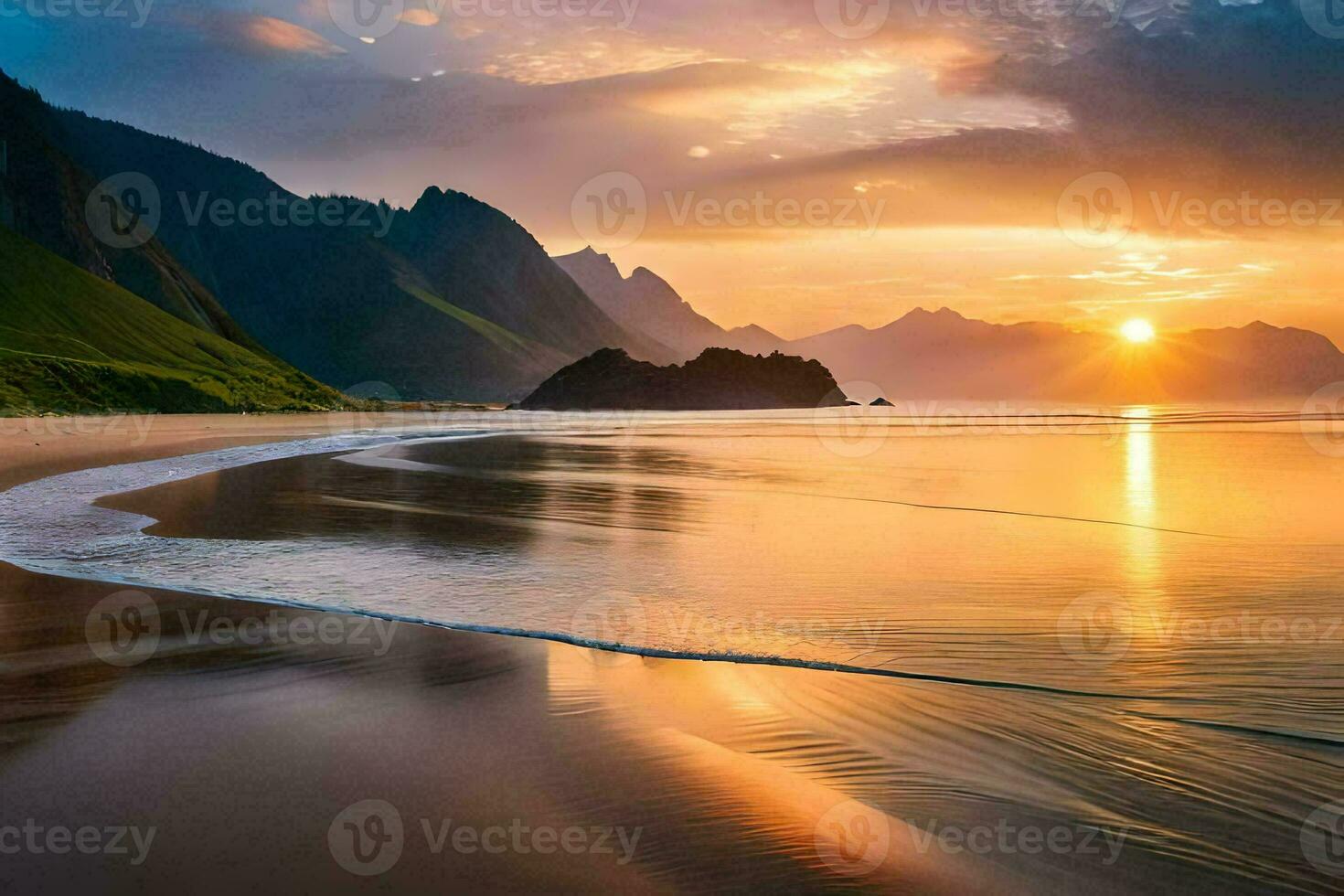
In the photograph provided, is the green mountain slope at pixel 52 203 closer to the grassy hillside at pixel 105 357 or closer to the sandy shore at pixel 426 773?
the grassy hillside at pixel 105 357

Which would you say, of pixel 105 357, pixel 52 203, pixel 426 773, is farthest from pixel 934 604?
pixel 52 203

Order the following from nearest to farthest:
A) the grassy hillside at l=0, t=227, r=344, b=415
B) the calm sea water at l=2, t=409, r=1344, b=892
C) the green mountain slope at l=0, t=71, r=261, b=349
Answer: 1. the calm sea water at l=2, t=409, r=1344, b=892
2. the grassy hillside at l=0, t=227, r=344, b=415
3. the green mountain slope at l=0, t=71, r=261, b=349

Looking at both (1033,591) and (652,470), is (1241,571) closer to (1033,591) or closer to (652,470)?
(1033,591)

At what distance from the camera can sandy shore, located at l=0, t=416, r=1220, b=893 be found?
4953mm

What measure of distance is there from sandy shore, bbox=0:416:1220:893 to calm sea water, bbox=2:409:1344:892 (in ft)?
1.06

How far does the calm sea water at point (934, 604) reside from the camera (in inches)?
240

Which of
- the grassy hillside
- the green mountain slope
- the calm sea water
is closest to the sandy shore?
the calm sea water

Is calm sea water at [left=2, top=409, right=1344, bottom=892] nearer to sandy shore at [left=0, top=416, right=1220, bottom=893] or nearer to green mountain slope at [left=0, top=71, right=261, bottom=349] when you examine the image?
sandy shore at [left=0, top=416, right=1220, bottom=893]

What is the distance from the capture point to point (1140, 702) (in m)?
8.00

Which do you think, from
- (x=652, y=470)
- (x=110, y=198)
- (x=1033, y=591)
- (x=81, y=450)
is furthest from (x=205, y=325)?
(x=1033, y=591)

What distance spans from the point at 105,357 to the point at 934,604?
145630 mm

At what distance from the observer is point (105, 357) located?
131m

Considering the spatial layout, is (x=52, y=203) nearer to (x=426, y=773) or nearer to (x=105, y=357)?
(x=105, y=357)

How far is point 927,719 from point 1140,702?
6.68 ft
